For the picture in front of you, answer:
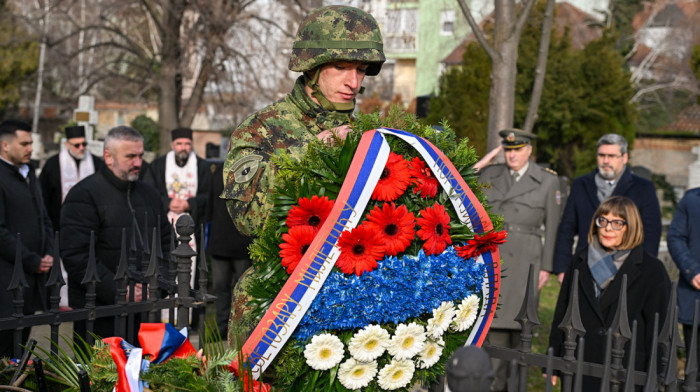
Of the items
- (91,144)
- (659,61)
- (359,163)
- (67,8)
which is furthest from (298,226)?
(659,61)

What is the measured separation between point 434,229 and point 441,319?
29cm

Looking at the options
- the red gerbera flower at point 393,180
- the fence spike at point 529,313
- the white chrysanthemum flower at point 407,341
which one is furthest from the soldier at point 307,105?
the fence spike at point 529,313

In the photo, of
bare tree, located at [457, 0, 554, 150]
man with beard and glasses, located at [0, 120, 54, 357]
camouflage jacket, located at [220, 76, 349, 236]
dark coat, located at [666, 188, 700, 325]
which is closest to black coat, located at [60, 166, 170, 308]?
man with beard and glasses, located at [0, 120, 54, 357]

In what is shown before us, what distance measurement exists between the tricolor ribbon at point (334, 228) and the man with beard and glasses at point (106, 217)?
2428 millimetres

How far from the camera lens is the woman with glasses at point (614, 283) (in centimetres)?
421

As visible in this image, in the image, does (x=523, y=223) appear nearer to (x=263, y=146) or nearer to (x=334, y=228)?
(x=263, y=146)

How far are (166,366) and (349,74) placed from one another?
124cm

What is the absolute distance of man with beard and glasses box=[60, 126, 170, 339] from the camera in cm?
477

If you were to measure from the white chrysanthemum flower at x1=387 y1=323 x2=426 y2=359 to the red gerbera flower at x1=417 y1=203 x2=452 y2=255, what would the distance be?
24 cm

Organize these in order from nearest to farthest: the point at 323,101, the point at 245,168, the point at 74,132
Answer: the point at 245,168 → the point at 323,101 → the point at 74,132

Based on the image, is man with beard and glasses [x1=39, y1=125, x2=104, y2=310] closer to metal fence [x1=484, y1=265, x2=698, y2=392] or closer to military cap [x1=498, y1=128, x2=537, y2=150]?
military cap [x1=498, y1=128, x2=537, y2=150]

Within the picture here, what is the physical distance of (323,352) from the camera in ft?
7.68

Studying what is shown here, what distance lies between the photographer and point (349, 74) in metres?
2.85

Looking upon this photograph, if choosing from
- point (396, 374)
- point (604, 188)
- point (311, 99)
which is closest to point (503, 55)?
point (604, 188)
